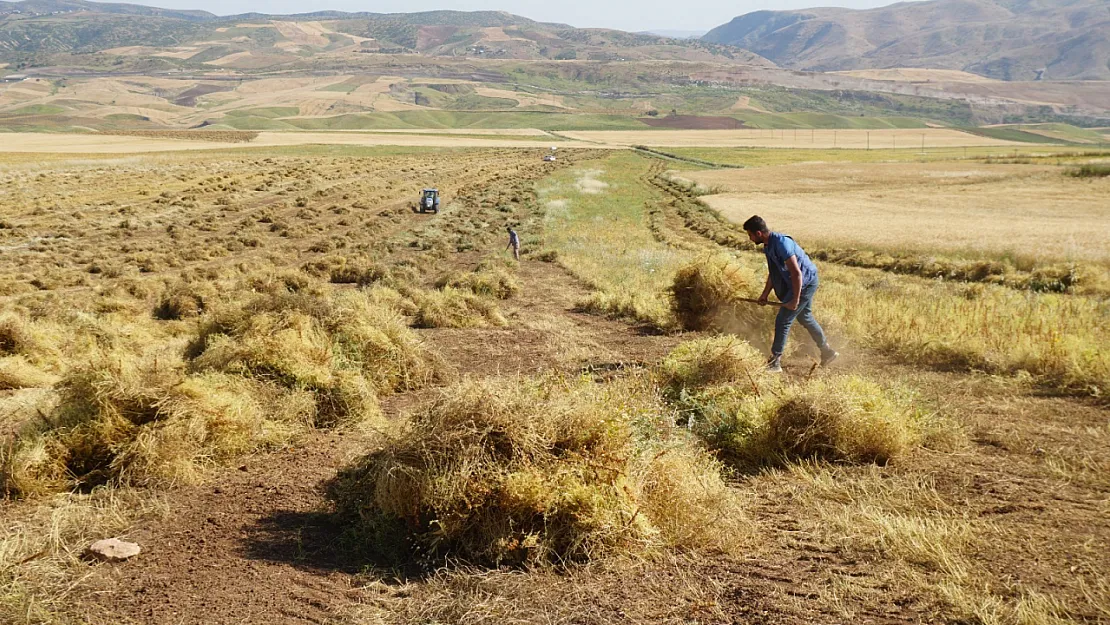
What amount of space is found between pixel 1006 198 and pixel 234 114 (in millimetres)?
190596

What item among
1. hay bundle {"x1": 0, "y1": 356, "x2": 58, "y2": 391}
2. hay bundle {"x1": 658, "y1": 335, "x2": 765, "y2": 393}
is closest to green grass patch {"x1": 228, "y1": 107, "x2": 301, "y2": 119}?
hay bundle {"x1": 0, "y1": 356, "x2": 58, "y2": 391}

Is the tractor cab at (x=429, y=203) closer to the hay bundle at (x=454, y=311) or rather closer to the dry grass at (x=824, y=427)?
the hay bundle at (x=454, y=311)

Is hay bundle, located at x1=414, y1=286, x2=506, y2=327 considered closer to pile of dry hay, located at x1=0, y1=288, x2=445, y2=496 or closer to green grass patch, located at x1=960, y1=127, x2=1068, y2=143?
pile of dry hay, located at x1=0, y1=288, x2=445, y2=496

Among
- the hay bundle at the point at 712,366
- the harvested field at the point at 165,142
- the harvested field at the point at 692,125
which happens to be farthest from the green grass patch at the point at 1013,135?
the hay bundle at the point at 712,366

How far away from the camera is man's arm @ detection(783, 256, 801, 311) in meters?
8.66

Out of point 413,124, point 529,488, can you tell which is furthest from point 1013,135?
point 529,488

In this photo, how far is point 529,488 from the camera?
482cm

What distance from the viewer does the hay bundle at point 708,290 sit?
1195 cm

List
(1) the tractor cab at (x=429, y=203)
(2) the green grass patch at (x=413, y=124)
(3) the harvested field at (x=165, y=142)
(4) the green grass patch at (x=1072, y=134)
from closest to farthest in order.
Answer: (1) the tractor cab at (x=429, y=203) < (3) the harvested field at (x=165, y=142) < (4) the green grass patch at (x=1072, y=134) < (2) the green grass patch at (x=413, y=124)

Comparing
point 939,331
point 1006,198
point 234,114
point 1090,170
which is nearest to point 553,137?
point 234,114

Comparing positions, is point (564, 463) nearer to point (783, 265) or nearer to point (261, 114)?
point (783, 265)

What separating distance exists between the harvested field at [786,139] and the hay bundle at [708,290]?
12059cm

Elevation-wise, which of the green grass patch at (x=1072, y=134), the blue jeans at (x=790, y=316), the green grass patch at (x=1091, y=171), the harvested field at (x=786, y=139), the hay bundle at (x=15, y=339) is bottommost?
the hay bundle at (x=15, y=339)

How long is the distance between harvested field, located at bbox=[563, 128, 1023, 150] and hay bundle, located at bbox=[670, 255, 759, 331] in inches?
4748
